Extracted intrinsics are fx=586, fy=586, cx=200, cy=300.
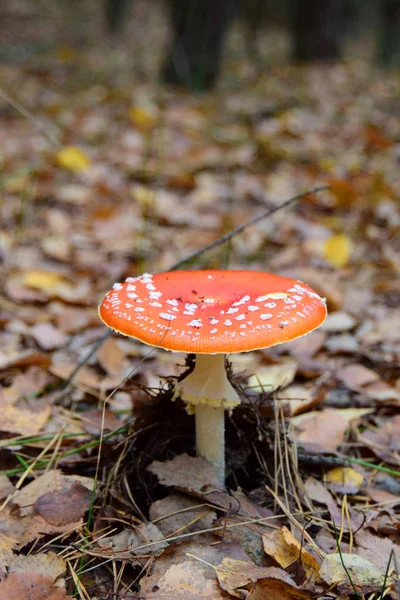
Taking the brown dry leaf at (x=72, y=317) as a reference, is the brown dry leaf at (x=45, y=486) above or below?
above

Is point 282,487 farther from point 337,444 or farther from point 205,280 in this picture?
point 205,280

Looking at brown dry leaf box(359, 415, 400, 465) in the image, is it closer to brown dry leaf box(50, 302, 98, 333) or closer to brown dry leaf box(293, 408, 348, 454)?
brown dry leaf box(293, 408, 348, 454)

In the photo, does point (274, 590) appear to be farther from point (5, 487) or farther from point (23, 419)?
point (23, 419)

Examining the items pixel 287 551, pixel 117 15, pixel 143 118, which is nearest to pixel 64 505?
pixel 287 551

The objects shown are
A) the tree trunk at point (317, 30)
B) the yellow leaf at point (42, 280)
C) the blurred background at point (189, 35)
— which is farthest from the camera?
the tree trunk at point (317, 30)

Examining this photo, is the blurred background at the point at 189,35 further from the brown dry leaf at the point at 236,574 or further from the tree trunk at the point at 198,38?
the brown dry leaf at the point at 236,574

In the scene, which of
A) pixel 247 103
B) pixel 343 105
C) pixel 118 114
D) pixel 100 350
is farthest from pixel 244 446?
pixel 343 105

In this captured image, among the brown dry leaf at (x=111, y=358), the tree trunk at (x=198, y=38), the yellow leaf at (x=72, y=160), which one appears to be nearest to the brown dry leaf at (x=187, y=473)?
the brown dry leaf at (x=111, y=358)
